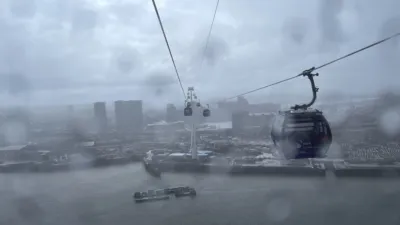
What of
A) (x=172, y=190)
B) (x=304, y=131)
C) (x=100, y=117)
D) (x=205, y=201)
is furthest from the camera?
(x=100, y=117)

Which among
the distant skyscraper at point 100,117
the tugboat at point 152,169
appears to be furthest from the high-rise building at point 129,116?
the tugboat at point 152,169

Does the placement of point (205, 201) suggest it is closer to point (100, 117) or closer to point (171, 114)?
point (100, 117)

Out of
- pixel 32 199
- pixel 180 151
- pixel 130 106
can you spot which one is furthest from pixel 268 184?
pixel 130 106

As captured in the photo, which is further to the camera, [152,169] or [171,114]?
[171,114]

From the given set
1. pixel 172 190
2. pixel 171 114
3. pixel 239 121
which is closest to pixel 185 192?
pixel 172 190

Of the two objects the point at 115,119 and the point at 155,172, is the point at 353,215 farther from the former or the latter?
the point at 115,119

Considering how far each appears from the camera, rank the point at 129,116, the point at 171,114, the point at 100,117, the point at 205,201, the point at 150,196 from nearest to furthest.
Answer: the point at 205,201, the point at 150,196, the point at 100,117, the point at 129,116, the point at 171,114
